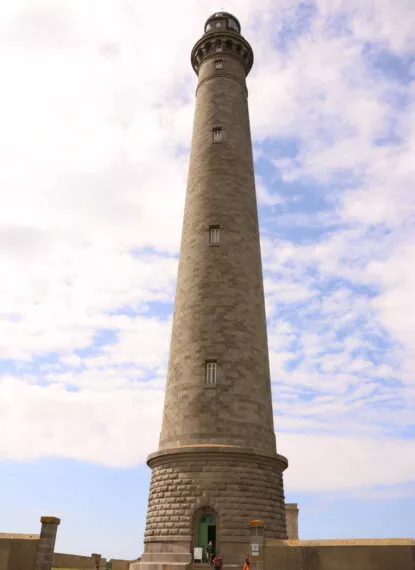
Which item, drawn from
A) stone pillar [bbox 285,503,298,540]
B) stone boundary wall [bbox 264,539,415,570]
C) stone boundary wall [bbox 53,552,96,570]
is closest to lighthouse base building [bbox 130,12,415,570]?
stone boundary wall [bbox 264,539,415,570]

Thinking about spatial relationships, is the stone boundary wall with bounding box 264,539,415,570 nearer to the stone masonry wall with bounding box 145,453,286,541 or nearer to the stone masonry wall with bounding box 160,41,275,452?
the stone masonry wall with bounding box 145,453,286,541

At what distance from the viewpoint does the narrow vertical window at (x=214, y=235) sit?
29.8 meters

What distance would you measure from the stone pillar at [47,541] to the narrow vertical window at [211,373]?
29.8 ft

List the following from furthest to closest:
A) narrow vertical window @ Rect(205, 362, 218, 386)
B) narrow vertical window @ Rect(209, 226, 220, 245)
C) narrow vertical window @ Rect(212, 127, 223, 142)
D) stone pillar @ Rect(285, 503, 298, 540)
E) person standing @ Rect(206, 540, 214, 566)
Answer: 1. stone pillar @ Rect(285, 503, 298, 540)
2. narrow vertical window @ Rect(212, 127, 223, 142)
3. narrow vertical window @ Rect(209, 226, 220, 245)
4. narrow vertical window @ Rect(205, 362, 218, 386)
5. person standing @ Rect(206, 540, 214, 566)

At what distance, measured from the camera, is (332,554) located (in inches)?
733

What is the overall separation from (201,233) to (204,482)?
1293cm

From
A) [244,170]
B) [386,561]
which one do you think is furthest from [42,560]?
[244,170]

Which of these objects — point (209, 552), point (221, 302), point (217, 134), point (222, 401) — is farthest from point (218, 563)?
point (217, 134)

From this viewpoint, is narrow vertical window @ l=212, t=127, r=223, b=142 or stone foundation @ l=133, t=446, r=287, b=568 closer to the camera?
stone foundation @ l=133, t=446, r=287, b=568

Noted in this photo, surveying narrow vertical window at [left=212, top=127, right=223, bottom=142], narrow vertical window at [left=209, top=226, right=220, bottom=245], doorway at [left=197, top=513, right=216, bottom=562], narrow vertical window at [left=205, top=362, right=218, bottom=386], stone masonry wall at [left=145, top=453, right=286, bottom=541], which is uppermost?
narrow vertical window at [left=212, top=127, right=223, bottom=142]

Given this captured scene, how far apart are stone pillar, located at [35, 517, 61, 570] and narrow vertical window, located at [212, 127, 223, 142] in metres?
22.0

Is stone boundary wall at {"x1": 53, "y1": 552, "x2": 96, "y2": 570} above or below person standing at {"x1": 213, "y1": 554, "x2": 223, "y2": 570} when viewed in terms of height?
above

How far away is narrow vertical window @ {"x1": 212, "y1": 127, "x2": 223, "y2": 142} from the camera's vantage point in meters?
32.8

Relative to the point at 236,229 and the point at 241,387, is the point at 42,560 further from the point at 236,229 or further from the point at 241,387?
the point at 236,229
